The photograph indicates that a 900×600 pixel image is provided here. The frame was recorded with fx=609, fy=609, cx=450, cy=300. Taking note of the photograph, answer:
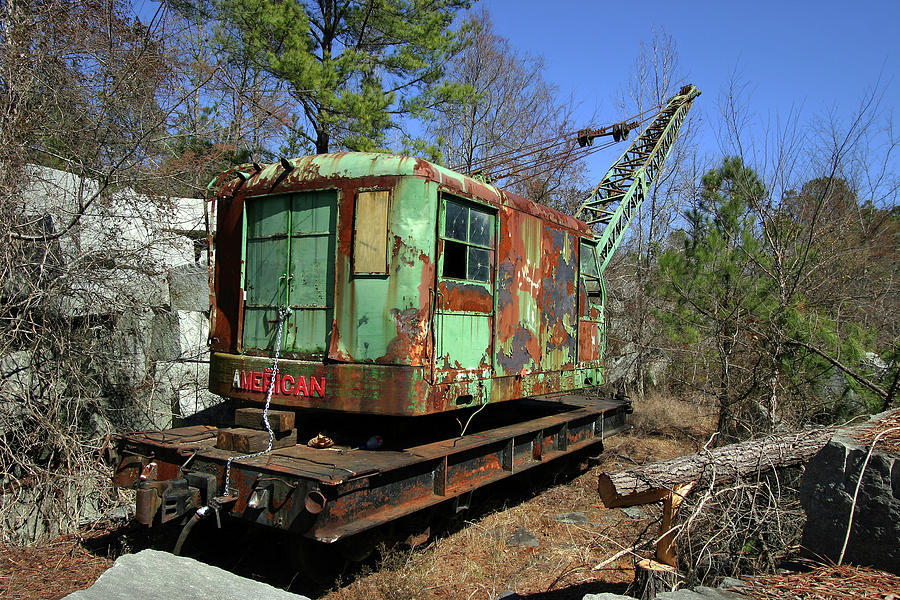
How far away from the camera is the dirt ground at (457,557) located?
4.70 meters

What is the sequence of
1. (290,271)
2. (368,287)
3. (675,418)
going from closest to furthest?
1. (368,287)
2. (290,271)
3. (675,418)

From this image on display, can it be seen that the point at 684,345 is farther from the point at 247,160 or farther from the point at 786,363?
the point at 247,160

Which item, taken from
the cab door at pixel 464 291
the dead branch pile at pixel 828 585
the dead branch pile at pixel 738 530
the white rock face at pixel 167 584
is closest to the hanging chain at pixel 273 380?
the white rock face at pixel 167 584

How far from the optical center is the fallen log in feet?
13.1

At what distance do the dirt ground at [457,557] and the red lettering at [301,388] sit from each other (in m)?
1.32

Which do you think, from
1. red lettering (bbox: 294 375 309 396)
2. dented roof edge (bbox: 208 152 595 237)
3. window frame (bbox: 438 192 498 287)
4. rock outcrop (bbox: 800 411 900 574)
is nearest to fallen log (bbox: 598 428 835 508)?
rock outcrop (bbox: 800 411 900 574)

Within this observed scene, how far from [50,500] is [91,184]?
145 inches

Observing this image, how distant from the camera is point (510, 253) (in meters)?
6.44

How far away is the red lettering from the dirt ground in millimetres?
1316

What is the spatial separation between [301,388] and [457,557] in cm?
208

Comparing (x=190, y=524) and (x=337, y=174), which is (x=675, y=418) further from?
(x=190, y=524)

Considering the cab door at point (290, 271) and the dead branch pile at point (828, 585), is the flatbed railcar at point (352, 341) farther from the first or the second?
the dead branch pile at point (828, 585)

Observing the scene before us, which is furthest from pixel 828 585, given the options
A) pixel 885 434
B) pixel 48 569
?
pixel 48 569

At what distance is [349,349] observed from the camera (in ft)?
17.2
